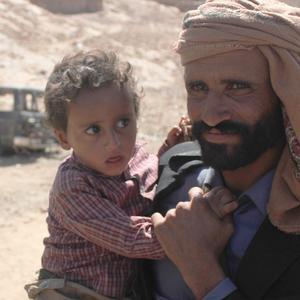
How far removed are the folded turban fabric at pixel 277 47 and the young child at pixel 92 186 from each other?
1.61 ft

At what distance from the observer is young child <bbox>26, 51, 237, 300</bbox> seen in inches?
101

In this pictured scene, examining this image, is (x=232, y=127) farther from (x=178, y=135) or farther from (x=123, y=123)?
(x=178, y=135)

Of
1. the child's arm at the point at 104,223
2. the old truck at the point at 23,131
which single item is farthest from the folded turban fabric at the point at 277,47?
the old truck at the point at 23,131

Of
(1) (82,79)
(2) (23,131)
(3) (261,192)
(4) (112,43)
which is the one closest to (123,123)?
(1) (82,79)

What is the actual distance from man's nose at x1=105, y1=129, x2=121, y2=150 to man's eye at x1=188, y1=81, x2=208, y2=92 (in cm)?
39

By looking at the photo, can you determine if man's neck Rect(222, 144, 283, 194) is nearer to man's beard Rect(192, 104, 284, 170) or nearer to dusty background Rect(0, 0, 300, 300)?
man's beard Rect(192, 104, 284, 170)

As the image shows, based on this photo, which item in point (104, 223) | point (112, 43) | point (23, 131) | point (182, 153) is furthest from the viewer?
point (112, 43)

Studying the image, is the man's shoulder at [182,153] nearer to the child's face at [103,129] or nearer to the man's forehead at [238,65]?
the child's face at [103,129]

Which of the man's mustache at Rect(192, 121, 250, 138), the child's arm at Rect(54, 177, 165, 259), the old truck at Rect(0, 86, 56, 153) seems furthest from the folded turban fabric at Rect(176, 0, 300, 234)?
the old truck at Rect(0, 86, 56, 153)

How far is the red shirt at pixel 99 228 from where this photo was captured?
2.51m

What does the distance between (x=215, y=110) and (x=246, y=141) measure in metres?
0.14

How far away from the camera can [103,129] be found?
104 inches

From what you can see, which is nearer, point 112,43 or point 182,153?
point 182,153

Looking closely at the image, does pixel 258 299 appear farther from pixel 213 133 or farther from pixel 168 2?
pixel 168 2
